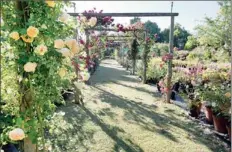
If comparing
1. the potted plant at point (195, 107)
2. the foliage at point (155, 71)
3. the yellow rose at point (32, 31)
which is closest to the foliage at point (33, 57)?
the yellow rose at point (32, 31)

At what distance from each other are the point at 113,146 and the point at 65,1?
2.70 metres

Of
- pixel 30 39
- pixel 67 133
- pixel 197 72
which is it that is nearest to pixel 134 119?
pixel 67 133

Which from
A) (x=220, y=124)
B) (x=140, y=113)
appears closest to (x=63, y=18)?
(x=220, y=124)

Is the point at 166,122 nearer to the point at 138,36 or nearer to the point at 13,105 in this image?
the point at 13,105

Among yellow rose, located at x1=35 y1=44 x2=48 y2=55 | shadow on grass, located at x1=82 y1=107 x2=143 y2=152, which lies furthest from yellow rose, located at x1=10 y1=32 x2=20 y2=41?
shadow on grass, located at x1=82 y1=107 x2=143 y2=152

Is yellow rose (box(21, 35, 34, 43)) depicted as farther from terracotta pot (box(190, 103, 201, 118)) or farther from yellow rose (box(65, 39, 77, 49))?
terracotta pot (box(190, 103, 201, 118))

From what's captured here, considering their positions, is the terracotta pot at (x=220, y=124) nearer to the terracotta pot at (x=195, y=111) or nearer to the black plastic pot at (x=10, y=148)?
the terracotta pot at (x=195, y=111)

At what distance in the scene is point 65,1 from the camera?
7.47 ft

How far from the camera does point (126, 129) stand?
17.1 ft

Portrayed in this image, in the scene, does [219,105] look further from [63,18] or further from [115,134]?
[63,18]

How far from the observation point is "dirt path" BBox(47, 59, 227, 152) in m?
4.25

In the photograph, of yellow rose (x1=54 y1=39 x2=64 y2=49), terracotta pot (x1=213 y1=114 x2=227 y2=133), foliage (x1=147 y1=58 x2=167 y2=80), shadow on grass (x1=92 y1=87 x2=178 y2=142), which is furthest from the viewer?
foliage (x1=147 y1=58 x2=167 y2=80)

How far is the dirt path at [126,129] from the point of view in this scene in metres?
4.25

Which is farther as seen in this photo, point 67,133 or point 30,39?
point 67,133
